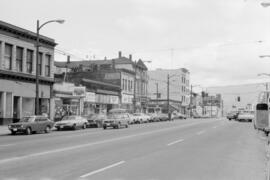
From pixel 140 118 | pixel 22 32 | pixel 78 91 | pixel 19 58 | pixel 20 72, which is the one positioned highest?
pixel 22 32

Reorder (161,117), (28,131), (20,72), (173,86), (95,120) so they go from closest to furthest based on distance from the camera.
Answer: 1. (28,131)
2. (20,72)
3. (95,120)
4. (161,117)
5. (173,86)

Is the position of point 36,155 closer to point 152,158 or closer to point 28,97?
point 152,158

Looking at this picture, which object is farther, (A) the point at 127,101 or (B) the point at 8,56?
(A) the point at 127,101

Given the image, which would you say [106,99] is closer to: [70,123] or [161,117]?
[161,117]

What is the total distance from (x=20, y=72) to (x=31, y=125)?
11.7 meters

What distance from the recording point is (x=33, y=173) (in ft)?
35.7

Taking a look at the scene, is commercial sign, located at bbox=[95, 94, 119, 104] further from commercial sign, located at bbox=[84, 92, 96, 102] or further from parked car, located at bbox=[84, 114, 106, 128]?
parked car, located at bbox=[84, 114, 106, 128]

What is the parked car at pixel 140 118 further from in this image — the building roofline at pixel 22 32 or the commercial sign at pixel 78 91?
the building roofline at pixel 22 32

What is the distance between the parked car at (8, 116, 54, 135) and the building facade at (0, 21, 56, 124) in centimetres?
771

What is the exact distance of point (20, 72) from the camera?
41.7m

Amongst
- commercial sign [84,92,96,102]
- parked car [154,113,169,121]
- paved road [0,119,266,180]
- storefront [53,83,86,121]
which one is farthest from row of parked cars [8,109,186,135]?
parked car [154,113,169,121]

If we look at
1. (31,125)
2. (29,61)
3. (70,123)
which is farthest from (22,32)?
(31,125)

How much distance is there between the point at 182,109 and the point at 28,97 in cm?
8286

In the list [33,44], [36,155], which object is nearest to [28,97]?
[33,44]
